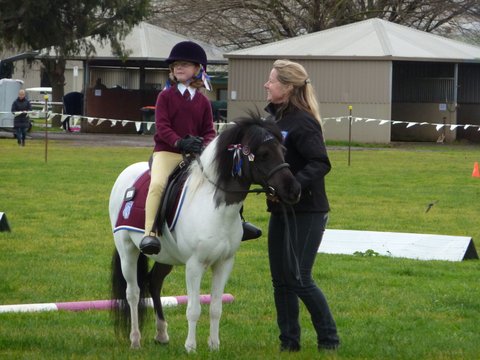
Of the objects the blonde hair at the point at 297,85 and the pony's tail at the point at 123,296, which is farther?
the pony's tail at the point at 123,296

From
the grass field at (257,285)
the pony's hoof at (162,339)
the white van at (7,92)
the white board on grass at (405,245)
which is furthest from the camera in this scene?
the white van at (7,92)

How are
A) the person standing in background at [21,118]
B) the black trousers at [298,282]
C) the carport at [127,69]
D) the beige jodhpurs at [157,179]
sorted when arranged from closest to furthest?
the black trousers at [298,282]
the beige jodhpurs at [157,179]
the person standing in background at [21,118]
the carport at [127,69]

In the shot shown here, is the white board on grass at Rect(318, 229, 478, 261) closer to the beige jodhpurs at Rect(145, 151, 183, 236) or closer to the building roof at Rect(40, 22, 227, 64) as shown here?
the beige jodhpurs at Rect(145, 151, 183, 236)

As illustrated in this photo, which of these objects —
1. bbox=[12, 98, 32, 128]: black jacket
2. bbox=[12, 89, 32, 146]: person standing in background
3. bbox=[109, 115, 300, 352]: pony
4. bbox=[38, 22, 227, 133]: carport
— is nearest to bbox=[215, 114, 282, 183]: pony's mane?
bbox=[109, 115, 300, 352]: pony

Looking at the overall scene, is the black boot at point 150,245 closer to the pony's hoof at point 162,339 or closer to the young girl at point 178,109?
the young girl at point 178,109

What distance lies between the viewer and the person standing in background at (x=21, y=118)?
34.3 m

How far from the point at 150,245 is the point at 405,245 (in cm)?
632

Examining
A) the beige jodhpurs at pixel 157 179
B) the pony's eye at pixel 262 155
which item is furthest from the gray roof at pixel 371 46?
the pony's eye at pixel 262 155

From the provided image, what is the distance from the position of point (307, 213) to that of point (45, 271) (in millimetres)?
4944

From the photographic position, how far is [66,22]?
42000 millimetres

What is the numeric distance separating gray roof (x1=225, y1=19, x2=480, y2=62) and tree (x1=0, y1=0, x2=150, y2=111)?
462cm

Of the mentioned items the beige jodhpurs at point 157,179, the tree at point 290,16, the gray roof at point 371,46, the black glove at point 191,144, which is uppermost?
the tree at point 290,16

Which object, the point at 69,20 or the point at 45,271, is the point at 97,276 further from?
the point at 69,20

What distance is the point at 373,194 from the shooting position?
20656 mm
